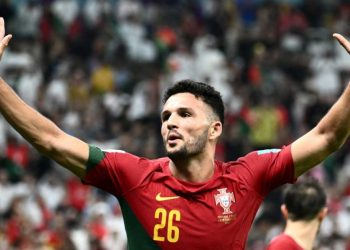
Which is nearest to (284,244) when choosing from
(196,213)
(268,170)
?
(268,170)

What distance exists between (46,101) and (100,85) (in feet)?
4.27

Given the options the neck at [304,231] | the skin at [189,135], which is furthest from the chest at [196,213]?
the neck at [304,231]

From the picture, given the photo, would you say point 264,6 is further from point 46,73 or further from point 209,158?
point 209,158

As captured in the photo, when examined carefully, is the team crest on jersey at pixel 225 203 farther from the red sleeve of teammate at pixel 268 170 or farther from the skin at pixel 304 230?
the skin at pixel 304 230

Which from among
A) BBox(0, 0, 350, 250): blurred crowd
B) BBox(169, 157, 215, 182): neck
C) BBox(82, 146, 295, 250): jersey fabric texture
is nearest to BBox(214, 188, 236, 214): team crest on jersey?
BBox(82, 146, 295, 250): jersey fabric texture

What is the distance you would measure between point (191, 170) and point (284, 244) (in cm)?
84

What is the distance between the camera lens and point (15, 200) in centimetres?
Answer: 1388

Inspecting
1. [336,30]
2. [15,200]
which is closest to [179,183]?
[15,200]

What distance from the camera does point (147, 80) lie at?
17969mm

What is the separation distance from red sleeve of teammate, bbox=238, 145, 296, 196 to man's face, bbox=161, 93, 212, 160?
292 millimetres

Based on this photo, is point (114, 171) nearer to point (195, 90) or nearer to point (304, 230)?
point (195, 90)

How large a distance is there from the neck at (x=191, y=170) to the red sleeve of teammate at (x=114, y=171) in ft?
0.57

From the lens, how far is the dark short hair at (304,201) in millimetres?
6574

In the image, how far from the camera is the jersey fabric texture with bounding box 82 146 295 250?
567cm
